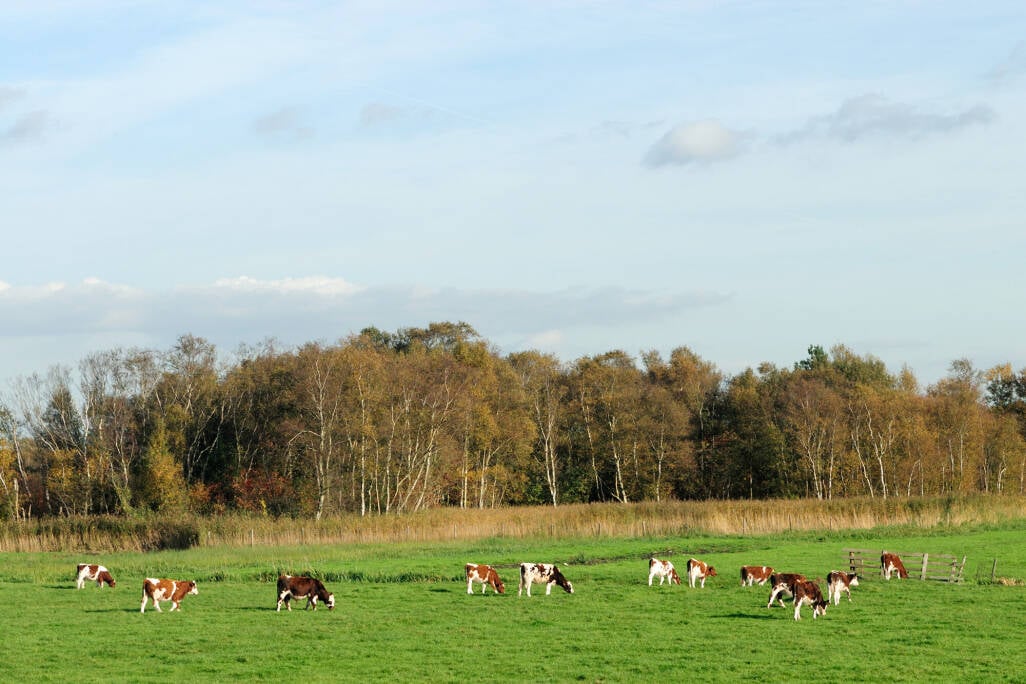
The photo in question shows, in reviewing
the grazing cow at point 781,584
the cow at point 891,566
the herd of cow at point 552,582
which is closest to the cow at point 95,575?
the herd of cow at point 552,582

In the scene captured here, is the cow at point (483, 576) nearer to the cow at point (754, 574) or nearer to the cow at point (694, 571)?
the cow at point (694, 571)

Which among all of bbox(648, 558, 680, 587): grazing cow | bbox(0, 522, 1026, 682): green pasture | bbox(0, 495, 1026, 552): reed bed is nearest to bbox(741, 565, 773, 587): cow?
bbox(0, 522, 1026, 682): green pasture

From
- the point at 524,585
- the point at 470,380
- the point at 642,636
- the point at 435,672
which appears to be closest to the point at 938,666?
the point at 642,636

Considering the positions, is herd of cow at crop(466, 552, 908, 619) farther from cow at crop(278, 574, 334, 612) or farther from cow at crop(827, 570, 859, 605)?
cow at crop(278, 574, 334, 612)

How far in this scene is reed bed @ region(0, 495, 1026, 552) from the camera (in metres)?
59.1

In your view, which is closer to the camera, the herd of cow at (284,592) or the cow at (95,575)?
the herd of cow at (284,592)

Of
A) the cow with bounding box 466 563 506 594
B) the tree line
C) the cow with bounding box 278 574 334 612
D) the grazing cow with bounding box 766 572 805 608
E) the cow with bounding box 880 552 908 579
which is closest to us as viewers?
the grazing cow with bounding box 766 572 805 608

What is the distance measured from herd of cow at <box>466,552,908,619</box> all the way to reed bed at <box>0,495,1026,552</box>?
68.5ft

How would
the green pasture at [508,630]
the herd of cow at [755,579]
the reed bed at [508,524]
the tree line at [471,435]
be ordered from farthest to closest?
the tree line at [471,435] → the reed bed at [508,524] → the herd of cow at [755,579] → the green pasture at [508,630]

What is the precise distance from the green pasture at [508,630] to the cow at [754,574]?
30.0 inches

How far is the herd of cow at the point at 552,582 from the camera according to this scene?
30.6 metres

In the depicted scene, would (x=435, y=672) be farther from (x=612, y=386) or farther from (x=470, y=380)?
(x=612, y=386)

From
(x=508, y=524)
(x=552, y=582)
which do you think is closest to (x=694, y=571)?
(x=552, y=582)

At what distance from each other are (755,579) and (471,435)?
56.2 metres
